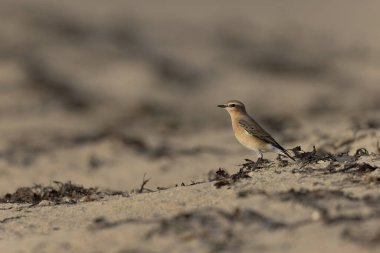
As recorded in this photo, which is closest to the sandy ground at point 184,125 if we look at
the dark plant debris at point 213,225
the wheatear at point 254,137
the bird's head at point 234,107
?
the dark plant debris at point 213,225

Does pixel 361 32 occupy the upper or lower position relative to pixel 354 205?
upper

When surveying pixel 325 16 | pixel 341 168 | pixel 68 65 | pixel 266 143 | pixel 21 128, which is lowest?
pixel 341 168

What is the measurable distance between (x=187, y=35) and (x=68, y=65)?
9.31m

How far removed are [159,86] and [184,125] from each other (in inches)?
203

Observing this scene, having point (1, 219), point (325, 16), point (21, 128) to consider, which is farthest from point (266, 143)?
point (325, 16)

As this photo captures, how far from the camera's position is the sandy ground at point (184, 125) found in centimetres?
680

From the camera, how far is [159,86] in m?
24.1

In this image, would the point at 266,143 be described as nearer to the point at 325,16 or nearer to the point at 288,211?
the point at 288,211

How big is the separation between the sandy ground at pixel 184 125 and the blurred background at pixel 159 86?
6 centimetres

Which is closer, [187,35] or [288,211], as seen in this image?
[288,211]

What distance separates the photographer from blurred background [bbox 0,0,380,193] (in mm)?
14383

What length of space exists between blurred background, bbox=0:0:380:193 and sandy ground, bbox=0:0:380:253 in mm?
63

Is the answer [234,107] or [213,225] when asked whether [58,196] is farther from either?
[213,225]

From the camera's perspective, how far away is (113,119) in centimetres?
2006
